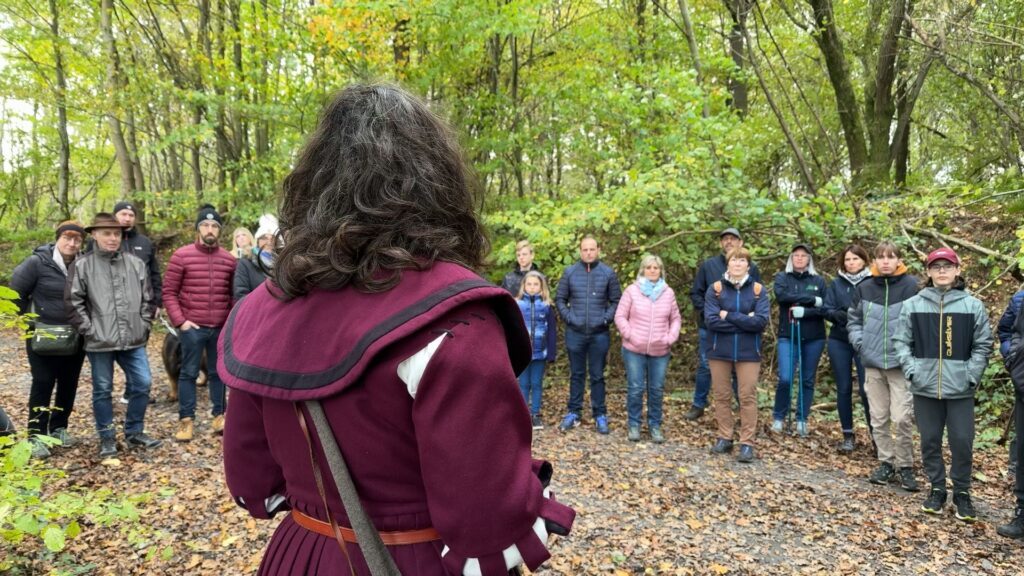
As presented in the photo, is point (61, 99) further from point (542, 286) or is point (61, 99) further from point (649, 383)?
point (649, 383)

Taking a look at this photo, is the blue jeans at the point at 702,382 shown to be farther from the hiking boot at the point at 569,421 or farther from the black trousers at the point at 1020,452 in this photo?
the black trousers at the point at 1020,452

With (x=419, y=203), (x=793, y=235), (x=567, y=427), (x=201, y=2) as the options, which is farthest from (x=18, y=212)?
(x=419, y=203)

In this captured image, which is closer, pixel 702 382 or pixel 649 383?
pixel 649 383

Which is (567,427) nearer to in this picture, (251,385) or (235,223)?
(251,385)

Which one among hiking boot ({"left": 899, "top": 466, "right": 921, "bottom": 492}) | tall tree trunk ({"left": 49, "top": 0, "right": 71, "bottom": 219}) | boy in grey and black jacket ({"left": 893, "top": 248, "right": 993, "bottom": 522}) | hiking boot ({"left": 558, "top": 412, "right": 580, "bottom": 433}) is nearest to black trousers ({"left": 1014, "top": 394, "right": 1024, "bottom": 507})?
boy in grey and black jacket ({"left": 893, "top": 248, "right": 993, "bottom": 522})

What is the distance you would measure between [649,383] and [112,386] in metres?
5.14

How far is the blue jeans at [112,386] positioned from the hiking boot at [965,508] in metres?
6.67

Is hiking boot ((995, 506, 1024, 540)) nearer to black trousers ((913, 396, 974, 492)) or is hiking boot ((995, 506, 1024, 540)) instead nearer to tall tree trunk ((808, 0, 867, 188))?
black trousers ((913, 396, 974, 492))

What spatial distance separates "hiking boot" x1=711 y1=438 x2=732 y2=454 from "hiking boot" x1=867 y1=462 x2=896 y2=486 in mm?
1222

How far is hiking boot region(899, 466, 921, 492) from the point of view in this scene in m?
5.09

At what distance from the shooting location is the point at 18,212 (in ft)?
67.8

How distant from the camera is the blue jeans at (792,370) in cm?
655

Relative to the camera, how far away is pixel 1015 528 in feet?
14.0

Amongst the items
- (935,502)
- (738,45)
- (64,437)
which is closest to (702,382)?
(935,502)
